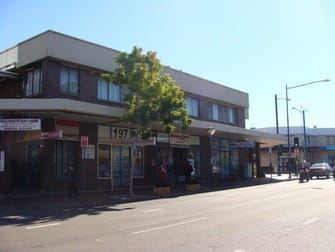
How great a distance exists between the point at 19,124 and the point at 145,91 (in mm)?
6426

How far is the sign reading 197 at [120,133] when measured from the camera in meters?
29.7

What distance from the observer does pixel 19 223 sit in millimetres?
14344

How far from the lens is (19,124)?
21.8 m

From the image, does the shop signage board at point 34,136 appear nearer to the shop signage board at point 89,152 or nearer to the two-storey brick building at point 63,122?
the two-storey brick building at point 63,122

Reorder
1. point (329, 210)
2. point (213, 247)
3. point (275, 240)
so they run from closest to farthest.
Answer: point (213, 247) < point (275, 240) < point (329, 210)

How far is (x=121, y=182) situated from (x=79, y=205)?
10315 millimetres

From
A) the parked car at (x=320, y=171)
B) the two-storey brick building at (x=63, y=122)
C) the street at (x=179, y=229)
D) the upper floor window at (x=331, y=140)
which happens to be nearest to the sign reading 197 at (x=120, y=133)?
the two-storey brick building at (x=63, y=122)

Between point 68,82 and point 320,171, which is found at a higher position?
point 68,82

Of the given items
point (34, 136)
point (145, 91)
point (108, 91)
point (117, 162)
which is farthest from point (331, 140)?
point (34, 136)

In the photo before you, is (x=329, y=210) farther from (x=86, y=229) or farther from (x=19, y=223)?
(x=19, y=223)

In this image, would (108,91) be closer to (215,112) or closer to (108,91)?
(108,91)

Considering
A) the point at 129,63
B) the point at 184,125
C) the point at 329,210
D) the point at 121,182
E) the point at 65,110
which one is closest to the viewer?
the point at 329,210

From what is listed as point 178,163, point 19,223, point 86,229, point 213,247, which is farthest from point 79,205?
point 178,163

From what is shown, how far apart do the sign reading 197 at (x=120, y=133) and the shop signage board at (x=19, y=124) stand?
8.19m
